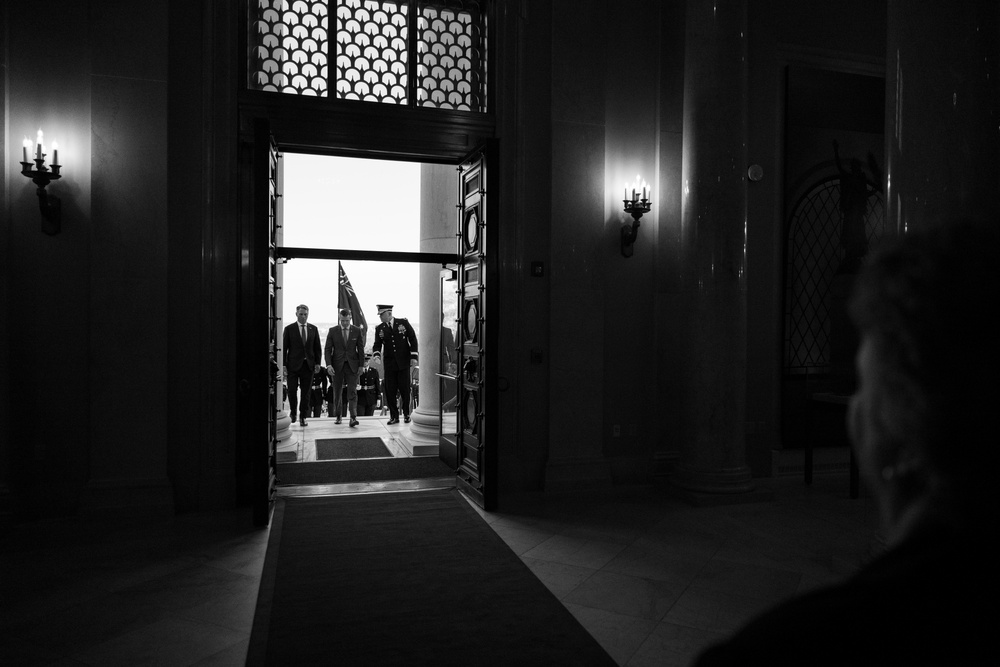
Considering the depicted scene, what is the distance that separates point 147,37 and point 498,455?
4.35 metres

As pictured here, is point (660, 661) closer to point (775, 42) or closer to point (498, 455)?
point (498, 455)

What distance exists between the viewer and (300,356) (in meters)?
9.97

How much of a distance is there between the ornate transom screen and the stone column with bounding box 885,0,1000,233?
3688 millimetres

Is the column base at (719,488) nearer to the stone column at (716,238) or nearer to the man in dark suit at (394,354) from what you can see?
the stone column at (716,238)

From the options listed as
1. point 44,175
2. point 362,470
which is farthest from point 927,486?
point 362,470

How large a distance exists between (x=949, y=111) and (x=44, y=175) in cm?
568

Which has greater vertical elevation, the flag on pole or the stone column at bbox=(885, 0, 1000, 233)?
the stone column at bbox=(885, 0, 1000, 233)

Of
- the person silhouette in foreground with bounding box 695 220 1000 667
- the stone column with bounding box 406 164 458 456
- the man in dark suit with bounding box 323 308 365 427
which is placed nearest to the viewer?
the person silhouette in foreground with bounding box 695 220 1000 667

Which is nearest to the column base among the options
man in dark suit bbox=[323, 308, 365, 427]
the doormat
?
the doormat

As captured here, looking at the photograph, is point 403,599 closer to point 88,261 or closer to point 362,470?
point 362,470

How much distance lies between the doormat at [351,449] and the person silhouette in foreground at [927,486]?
7.36 metres

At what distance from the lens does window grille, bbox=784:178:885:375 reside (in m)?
7.04

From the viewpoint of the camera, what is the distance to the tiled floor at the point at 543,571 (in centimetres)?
327

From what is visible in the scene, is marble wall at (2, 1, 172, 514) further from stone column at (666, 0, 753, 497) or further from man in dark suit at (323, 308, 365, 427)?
man in dark suit at (323, 308, 365, 427)
